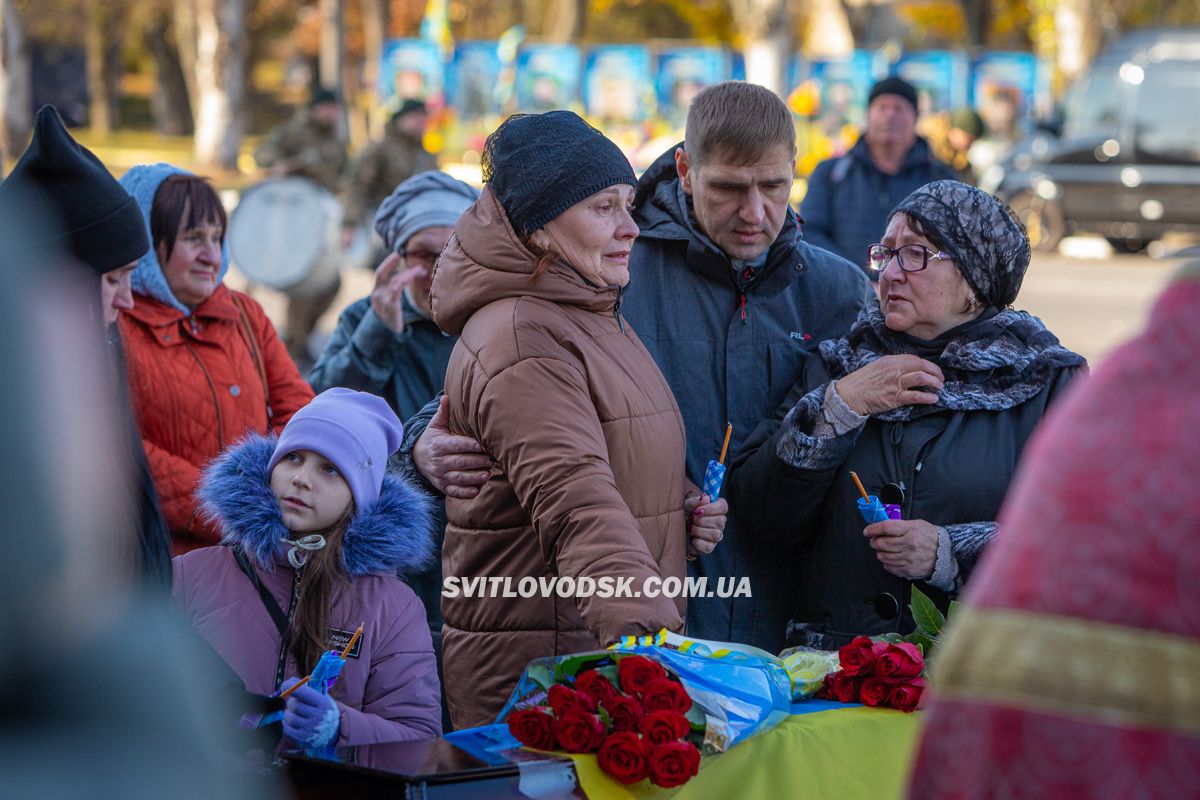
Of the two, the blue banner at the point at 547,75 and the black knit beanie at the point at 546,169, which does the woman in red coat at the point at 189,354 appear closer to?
the black knit beanie at the point at 546,169

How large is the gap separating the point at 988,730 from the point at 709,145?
2536 mm

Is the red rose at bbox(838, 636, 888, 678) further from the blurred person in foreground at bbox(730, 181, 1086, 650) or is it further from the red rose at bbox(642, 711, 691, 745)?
the red rose at bbox(642, 711, 691, 745)

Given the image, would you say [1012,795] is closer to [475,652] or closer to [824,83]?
[475,652]

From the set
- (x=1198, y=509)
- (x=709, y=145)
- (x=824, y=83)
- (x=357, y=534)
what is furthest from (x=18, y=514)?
(x=824, y=83)

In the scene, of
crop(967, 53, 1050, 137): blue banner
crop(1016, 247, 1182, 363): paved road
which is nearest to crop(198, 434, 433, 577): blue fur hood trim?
crop(1016, 247, 1182, 363): paved road

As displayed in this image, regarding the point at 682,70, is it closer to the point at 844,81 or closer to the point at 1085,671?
the point at 844,81

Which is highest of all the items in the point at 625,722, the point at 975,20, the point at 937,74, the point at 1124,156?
the point at 975,20

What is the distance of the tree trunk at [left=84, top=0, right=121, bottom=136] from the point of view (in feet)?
173

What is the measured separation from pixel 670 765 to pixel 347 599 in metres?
0.90

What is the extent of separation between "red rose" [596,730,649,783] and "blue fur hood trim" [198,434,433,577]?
32.4 inches

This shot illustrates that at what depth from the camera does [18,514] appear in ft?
3.72

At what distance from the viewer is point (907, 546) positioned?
3457mm

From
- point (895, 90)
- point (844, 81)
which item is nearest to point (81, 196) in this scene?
point (895, 90)

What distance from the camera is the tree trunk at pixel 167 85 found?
2154 inches
